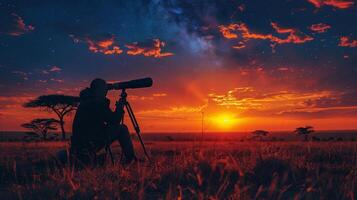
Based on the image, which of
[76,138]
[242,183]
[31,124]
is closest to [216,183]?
[242,183]

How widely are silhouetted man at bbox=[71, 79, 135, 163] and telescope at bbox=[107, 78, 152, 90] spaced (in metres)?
0.30

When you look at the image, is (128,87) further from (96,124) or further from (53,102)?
(53,102)

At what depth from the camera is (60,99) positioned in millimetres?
40875

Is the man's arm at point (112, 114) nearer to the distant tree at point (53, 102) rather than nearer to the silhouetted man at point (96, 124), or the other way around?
the silhouetted man at point (96, 124)

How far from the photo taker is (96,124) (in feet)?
23.1

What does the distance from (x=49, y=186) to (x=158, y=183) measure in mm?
1349

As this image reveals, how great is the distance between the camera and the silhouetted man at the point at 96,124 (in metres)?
6.83

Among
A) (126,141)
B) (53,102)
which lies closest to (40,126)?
(53,102)

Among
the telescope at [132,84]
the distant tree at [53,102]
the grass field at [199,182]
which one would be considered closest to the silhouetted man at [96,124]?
the telescope at [132,84]

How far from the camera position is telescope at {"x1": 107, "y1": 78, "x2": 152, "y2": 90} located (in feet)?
22.2

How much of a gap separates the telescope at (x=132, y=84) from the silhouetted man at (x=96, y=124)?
0.30 metres

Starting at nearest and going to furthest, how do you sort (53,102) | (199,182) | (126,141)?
1. (199,182)
2. (126,141)
3. (53,102)

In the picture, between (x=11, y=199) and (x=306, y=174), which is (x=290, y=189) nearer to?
(x=306, y=174)

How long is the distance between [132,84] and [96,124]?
1.01 meters
